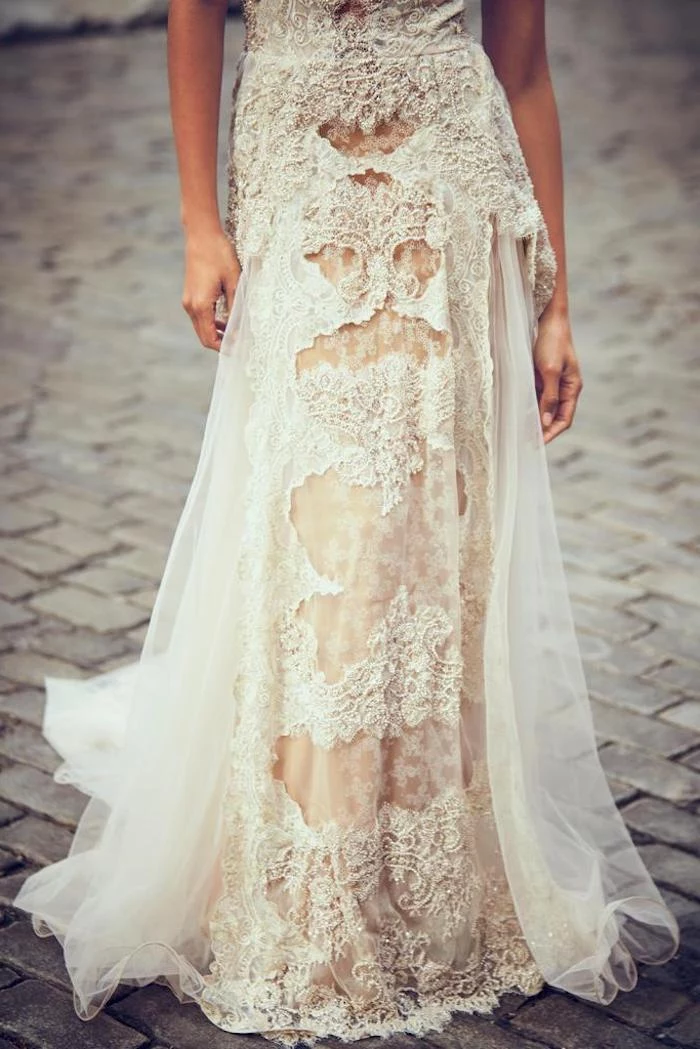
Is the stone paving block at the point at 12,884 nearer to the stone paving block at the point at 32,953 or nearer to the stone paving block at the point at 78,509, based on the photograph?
the stone paving block at the point at 32,953

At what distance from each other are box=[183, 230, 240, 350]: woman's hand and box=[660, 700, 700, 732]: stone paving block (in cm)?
173

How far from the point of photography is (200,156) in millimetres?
2564

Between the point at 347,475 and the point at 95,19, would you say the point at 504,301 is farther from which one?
the point at 95,19

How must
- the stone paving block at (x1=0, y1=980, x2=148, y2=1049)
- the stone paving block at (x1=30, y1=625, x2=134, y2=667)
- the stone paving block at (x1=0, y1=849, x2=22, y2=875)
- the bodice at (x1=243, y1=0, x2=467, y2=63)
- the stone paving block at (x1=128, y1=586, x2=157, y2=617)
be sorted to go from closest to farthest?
1. the bodice at (x1=243, y1=0, x2=467, y2=63)
2. the stone paving block at (x1=0, y1=980, x2=148, y2=1049)
3. the stone paving block at (x1=0, y1=849, x2=22, y2=875)
4. the stone paving block at (x1=30, y1=625, x2=134, y2=667)
5. the stone paving block at (x1=128, y1=586, x2=157, y2=617)

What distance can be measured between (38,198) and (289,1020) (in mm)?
6320

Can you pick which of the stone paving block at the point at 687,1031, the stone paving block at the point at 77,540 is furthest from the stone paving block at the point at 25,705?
the stone paving block at the point at 687,1031

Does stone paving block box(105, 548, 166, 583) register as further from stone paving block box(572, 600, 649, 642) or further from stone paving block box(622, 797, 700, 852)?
stone paving block box(622, 797, 700, 852)

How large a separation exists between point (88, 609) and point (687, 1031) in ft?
7.09

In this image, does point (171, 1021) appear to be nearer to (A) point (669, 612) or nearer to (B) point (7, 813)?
(B) point (7, 813)

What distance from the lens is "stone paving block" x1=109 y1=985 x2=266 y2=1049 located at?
8.43 feet

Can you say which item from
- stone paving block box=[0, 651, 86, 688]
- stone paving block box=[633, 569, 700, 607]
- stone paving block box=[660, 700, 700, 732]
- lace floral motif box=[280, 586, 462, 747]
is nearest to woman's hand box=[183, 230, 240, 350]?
lace floral motif box=[280, 586, 462, 747]

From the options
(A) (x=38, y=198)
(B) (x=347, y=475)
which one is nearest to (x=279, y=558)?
(B) (x=347, y=475)

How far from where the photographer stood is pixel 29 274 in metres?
7.00

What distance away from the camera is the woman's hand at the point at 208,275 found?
8.41 feet
